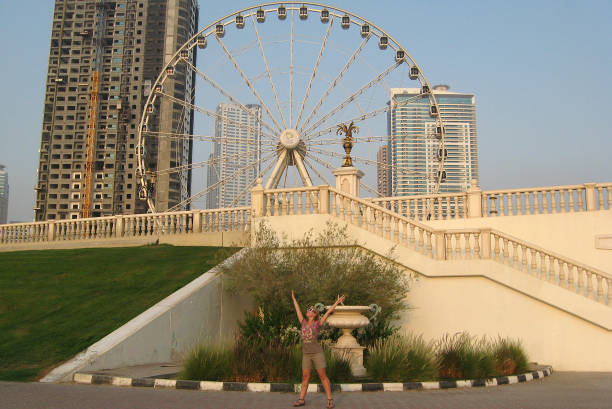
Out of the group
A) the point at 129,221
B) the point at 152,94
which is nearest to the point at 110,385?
the point at 129,221

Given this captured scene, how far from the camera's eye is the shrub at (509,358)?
1277 cm

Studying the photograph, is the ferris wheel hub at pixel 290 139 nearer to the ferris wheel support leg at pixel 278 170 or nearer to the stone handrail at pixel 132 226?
the ferris wheel support leg at pixel 278 170

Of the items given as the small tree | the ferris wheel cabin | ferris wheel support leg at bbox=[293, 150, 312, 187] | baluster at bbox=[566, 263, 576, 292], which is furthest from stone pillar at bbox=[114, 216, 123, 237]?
the ferris wheel cabin

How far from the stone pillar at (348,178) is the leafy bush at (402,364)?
10569 millimetres

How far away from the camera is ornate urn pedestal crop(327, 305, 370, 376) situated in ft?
39.6

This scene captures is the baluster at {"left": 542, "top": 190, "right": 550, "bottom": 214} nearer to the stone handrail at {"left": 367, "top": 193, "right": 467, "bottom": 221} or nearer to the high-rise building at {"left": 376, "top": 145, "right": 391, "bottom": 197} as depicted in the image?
the stone handrail at {"left": 367, "top": 193, "right": 467, "bottom": 221}

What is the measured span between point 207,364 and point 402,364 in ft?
11.9

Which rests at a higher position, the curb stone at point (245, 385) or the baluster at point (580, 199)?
the baluster at point (580, 199)

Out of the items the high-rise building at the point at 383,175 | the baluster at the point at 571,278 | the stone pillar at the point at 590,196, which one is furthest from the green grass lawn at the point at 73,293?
the high-rise building at the point at 383,175

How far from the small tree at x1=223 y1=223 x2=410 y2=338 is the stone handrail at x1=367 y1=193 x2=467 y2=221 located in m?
→ 5.77

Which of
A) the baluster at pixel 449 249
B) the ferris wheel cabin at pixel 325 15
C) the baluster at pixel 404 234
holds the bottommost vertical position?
the baluster at pixel 449 249

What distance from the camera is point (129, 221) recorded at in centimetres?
2416

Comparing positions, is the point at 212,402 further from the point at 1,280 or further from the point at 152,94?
the point at 152,94

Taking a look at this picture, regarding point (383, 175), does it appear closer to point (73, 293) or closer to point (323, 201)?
point (323, 201)
